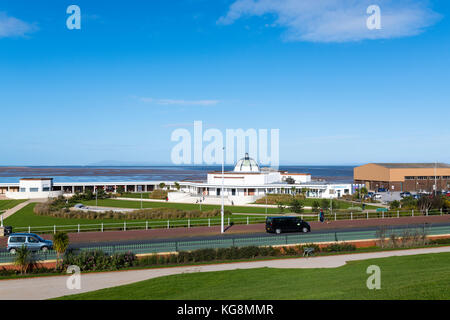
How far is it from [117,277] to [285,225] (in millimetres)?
16118

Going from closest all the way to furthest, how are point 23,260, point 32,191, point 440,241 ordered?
point 23,260
point 440,241
point 32,191

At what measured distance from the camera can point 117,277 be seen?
17547 mm

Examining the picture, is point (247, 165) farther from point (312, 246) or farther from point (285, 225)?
point (312, 246)

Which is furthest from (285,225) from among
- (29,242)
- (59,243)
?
(29,242)

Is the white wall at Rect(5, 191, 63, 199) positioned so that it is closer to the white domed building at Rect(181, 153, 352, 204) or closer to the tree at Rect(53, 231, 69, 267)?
the white domed building at Rect(181, 153, 352, 204)

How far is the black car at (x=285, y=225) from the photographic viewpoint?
30266 millimetres

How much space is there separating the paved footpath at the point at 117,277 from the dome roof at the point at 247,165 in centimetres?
4973

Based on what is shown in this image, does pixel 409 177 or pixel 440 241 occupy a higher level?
pixel 409 177

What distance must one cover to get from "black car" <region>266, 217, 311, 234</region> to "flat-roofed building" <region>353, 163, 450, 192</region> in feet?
172

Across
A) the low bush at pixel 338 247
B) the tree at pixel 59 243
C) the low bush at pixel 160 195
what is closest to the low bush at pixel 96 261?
the tree at pixel 59 243

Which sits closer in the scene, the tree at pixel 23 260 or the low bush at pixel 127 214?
the tree at pixel 23 260

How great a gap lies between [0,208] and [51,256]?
32882mm

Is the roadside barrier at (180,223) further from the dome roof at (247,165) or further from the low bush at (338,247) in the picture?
the dome roof at (247,165)

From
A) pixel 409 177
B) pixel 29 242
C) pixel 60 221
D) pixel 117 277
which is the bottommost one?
pixel 60 221
